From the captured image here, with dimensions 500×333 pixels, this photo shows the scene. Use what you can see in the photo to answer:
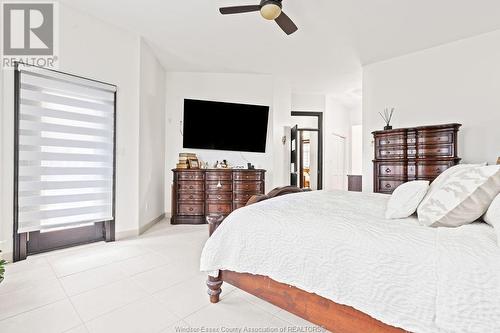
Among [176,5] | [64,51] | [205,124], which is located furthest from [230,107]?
[64,51]

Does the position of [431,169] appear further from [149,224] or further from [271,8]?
[149,224]

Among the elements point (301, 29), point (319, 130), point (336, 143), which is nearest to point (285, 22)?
point (301, 29)

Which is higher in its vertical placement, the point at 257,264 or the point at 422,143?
the point at 422,143

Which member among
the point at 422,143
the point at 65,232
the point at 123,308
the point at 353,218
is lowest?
the point at 123,308

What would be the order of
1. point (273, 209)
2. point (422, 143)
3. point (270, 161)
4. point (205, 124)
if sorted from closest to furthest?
1. point (273, 209)
2. point (422, 143)
3. point (205, 124)
4. point (270, 161)

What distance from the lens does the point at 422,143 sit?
3240 mm

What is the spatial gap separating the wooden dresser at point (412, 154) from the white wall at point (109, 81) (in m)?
3.42

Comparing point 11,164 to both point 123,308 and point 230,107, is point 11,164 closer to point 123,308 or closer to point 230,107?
point 123,308

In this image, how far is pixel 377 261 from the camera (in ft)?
3.21

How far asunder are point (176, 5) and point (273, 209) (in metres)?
2.52

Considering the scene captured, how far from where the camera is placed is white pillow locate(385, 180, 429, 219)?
4.38ft

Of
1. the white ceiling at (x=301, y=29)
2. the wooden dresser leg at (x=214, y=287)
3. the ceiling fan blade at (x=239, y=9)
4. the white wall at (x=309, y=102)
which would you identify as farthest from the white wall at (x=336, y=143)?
the wooden dresser leg at (x=214, y=287)

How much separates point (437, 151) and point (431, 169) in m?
0.23

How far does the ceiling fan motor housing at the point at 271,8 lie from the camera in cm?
216
